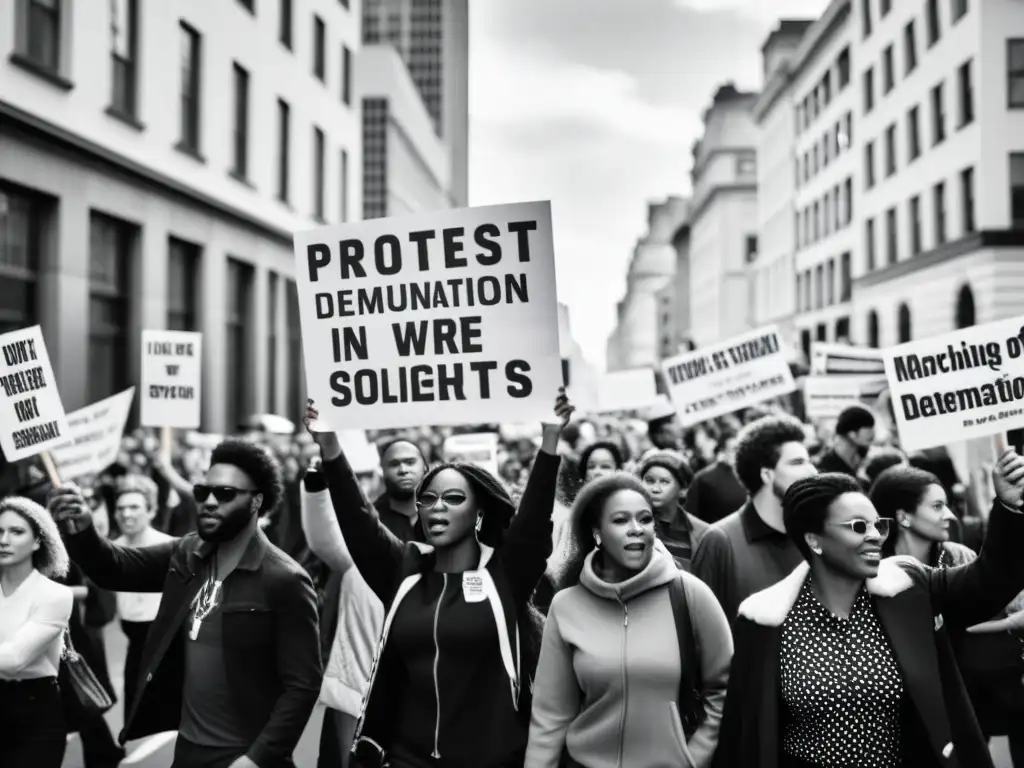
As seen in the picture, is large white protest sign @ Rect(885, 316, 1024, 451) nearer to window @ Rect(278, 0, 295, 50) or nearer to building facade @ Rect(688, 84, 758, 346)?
window @ Rect(278, 0, 295, 50)

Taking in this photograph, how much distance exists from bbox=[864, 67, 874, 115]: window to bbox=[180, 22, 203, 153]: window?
28.2 meters

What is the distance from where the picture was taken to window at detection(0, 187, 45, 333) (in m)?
16.9

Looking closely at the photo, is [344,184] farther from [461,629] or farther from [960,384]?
[461,629]

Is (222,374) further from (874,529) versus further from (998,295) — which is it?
(874,529)

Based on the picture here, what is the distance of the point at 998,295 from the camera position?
1271 inches

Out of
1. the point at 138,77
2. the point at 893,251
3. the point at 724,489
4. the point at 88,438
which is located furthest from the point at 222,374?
the point at 893,251

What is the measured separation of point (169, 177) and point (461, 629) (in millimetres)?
19578

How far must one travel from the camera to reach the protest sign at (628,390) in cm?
1547

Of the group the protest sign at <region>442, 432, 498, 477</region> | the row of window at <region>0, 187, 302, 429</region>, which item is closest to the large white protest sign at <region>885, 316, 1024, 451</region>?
the protest sign at <region>442, 432, 498, 477</region>

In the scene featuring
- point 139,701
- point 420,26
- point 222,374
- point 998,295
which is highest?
point 420,26

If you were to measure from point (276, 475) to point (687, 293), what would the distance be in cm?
10918

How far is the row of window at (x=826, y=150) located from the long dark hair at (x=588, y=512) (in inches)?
1897

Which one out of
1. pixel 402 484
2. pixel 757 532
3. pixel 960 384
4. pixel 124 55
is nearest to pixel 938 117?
pixel 124 55

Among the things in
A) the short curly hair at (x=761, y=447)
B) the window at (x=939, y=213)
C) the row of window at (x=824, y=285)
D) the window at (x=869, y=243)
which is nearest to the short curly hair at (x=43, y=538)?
the short curly hair at (x=761, y=447)
